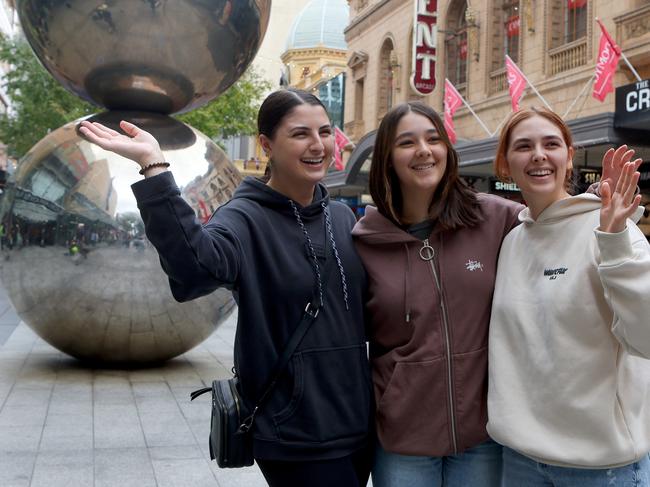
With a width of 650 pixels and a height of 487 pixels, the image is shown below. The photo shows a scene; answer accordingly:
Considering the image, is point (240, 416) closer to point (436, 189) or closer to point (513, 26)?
point (436, 189)

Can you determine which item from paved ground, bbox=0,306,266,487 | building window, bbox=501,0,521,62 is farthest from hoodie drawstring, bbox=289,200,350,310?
building window, bbox=501,0,521,62

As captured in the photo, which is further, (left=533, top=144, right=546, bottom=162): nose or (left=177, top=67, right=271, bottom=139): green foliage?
(left=177, top=67, right=271, bottom=139): green foliage

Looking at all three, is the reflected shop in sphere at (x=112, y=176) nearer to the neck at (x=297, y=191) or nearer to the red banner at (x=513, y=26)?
the neck at (x=297, y=191)

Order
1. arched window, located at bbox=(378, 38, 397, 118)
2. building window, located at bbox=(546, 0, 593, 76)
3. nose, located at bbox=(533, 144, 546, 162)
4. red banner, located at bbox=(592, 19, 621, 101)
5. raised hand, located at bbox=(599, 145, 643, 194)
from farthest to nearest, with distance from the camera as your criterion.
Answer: arched window, located at bbox=(378, 38, 397, 118) < building window, located at bbox=(546, 0, 593, 76) < red banner, located at bbox=(592, 19, 621, 101) < nose, located at bbox=(533, 144, 546, 162) < raised hand, located at bbox=(599, 145, 643, 194)

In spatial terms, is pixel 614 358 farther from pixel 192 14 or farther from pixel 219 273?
pixel 192 14

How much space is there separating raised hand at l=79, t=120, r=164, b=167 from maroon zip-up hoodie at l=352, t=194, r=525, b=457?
809 mm

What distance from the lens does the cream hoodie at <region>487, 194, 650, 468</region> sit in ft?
6.63

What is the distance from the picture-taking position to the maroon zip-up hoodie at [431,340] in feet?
7.82

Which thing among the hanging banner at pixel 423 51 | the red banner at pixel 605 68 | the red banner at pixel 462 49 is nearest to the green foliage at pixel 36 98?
the hanging banner at pixel 423 51

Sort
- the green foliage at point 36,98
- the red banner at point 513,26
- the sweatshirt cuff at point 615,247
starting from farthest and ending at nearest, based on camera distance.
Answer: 1. the green foliage at point 36,98
2. the red banner at point 513,26
3. the sweatshirt cuff at point 615,247

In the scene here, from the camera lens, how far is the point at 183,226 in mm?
2023

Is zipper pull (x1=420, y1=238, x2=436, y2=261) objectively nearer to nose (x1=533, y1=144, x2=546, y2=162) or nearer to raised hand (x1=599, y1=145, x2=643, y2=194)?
nose (x1=533, y1=144, x2=546, y2=162)

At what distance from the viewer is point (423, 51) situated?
22969 mm

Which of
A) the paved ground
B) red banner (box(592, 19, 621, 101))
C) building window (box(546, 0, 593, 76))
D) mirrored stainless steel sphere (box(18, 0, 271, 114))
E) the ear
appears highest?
building window (box(546, 0, 593, 76))
